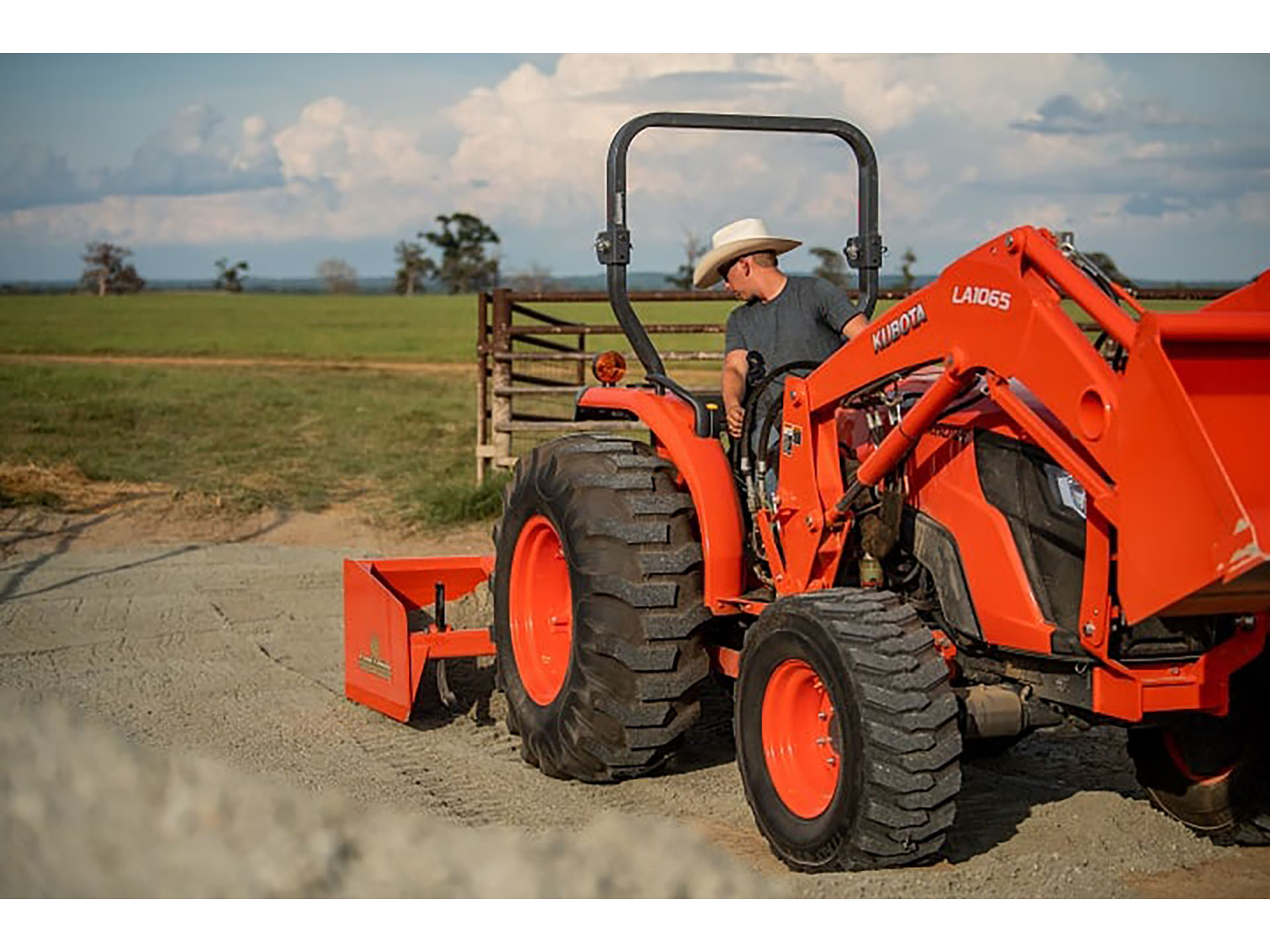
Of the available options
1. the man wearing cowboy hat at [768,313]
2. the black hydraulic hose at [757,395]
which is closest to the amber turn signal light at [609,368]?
the man wearing cowboy hat at [768,313]

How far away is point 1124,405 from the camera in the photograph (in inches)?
169

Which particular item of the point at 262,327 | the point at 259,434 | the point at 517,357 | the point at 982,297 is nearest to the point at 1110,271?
the point at 982,297

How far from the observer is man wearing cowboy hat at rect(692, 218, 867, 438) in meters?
6.02

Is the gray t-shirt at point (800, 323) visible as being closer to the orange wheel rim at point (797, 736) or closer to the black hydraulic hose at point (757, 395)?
the black hydraulic hose at point (757, 395)

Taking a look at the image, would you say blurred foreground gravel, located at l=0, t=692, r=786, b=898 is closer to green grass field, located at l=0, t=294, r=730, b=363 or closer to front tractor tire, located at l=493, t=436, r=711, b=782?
front tractor tire, located at l=493, t=436, r=711, b=782

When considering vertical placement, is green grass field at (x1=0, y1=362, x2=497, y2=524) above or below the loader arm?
below

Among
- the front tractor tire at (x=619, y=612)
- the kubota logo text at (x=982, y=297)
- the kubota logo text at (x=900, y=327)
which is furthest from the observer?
the front tractor tire at (x=619, y=612)

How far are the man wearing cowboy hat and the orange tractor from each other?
0.09 meters

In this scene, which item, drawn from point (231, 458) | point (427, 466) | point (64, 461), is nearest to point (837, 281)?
point (427, 466)

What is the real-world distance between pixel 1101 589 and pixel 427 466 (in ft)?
41.5

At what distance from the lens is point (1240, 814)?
5.50 m

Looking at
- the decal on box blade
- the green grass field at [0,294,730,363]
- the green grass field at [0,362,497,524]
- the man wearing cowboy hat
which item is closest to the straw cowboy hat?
the man wearing cowboy hat

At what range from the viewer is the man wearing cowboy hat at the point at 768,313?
6.02 meters

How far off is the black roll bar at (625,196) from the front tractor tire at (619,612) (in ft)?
1.53
